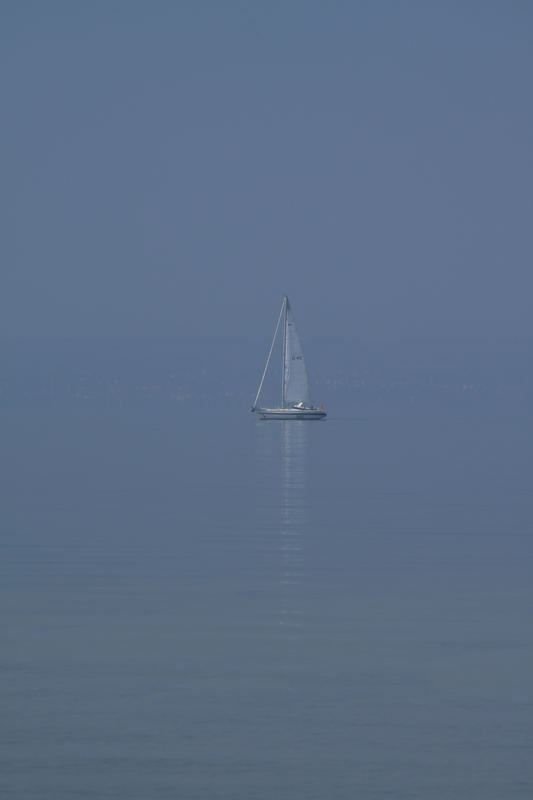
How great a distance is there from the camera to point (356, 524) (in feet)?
126

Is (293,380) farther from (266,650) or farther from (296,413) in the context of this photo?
(266,650)

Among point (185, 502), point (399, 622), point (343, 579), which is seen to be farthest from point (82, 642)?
point (185, 502)

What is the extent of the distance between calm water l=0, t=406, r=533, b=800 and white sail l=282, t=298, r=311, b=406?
87807mm

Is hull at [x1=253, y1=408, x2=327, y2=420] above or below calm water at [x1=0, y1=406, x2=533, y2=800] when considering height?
above

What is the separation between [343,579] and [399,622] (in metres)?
4.99

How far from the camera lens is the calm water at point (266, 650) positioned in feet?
45.7

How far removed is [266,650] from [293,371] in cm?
11361

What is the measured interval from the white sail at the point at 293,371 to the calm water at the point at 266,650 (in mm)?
87807

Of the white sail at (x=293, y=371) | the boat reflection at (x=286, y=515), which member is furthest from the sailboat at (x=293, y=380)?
the boat reflection at (x=286, y=515)

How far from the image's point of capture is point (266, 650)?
766 inches

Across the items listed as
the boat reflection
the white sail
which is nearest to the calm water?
the boat reflection

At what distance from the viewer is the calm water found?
45.7 feet

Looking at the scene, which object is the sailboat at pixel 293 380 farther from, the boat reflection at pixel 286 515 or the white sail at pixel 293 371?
the boat reflection at pixel 286 515

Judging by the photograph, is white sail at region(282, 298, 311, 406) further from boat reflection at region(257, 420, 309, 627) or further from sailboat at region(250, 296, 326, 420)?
boat reflection at region(257, 420, 309, 627)
